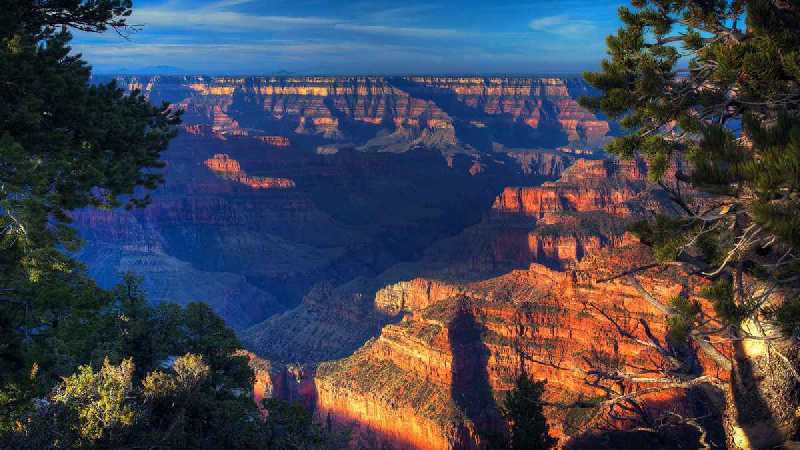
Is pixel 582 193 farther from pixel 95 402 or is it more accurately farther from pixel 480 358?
pixel 95 402

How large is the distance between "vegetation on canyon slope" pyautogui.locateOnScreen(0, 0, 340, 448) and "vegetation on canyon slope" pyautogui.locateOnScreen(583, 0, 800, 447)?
7804 millimetres

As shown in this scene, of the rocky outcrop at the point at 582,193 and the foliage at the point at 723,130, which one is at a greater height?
the foliage at the point at 723,130

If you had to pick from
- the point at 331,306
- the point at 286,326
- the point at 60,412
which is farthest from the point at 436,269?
the point at 60,412

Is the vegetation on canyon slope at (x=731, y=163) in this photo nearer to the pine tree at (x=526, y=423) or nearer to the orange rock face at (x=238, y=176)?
the pine tree at (x=526, y=423)

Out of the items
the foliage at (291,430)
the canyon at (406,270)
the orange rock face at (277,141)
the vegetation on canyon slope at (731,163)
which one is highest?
the vegetation on canyon slope at (731,163)

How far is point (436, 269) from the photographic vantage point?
79.8 meters

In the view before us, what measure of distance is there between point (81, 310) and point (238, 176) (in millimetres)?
120188

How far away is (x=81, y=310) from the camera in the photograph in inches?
411

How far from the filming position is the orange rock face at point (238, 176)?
125 metres

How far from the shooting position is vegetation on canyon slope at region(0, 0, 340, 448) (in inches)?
361

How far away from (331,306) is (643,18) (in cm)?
6122

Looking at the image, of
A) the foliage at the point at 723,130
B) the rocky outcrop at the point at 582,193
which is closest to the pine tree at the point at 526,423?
the foliage at the point at 723,130

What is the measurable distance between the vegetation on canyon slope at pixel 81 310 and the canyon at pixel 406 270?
3.06 metres

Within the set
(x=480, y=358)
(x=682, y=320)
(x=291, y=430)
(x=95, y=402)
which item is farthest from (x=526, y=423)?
(x=480, y=358)
